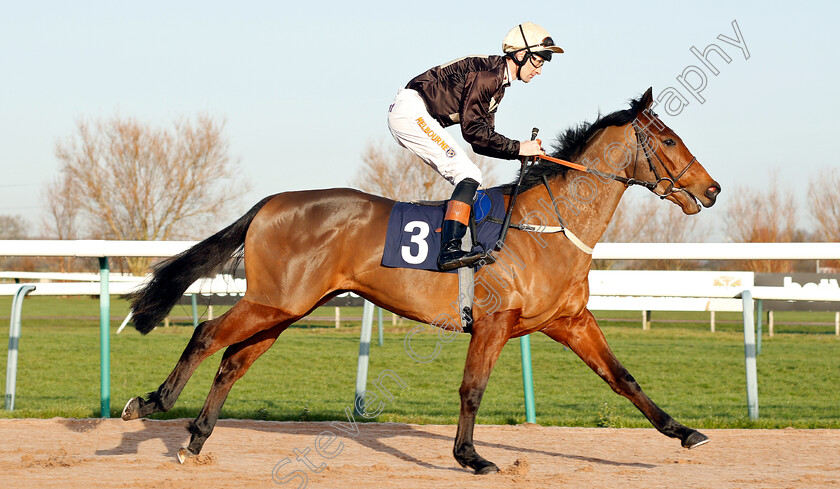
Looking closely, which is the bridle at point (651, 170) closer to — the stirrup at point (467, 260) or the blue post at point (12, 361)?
the stirrup at point (467, 260)

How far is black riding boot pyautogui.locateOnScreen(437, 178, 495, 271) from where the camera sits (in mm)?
4262

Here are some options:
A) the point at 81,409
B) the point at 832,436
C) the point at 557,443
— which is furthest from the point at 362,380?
the point at 832,436

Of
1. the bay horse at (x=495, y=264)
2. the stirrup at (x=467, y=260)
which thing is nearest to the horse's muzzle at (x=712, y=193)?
the bay horse at (x=495, y=264)

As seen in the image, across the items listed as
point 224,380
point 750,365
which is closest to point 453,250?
point 224,380

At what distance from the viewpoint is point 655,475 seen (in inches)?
158

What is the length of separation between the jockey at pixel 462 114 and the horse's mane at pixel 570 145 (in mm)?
152

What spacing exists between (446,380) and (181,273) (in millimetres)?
5470

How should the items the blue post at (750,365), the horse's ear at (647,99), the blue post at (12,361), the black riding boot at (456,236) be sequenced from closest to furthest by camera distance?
the black riding boot at (456,236), the horse's ear at (647,99), the blue post at (750,365), the blue post at (12,361)

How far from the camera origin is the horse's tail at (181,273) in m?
4.79

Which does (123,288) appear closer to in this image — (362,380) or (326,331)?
(362,380)

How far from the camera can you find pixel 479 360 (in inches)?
166

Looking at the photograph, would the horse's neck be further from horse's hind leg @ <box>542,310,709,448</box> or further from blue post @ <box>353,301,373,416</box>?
blue post @ <box>353,301,373,416</box>

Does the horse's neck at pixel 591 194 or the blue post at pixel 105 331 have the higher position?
the horse's neck at pixel 591 194

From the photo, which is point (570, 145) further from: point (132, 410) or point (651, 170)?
point (132, 410)
